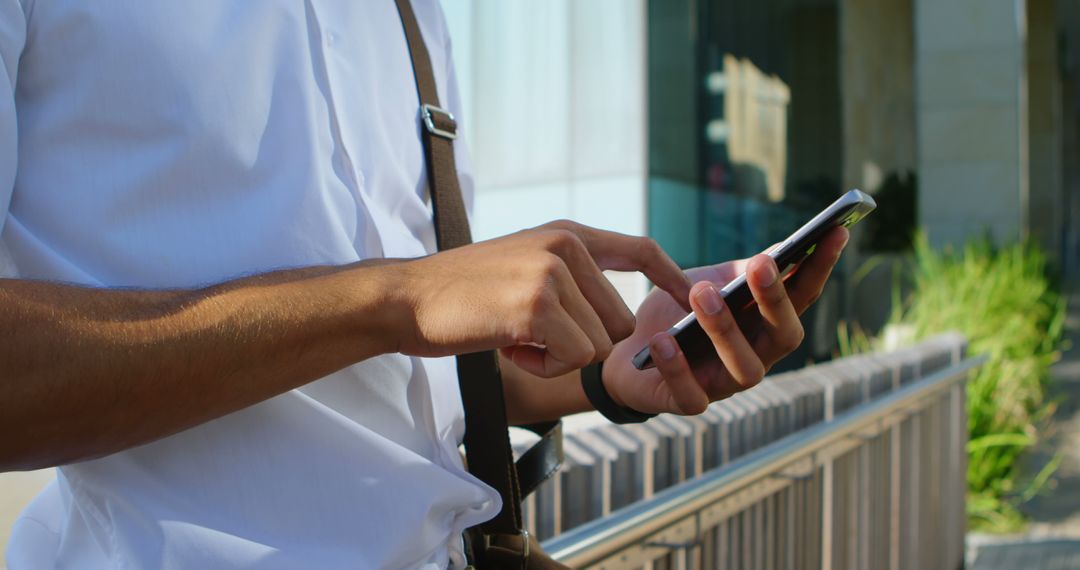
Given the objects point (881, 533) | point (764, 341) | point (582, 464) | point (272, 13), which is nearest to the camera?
point (272, 13)

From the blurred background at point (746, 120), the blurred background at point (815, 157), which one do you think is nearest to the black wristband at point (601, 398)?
the blurred background at point (815, 157)

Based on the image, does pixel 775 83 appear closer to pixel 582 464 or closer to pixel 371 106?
pixel 582 464

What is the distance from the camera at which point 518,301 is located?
76 cm

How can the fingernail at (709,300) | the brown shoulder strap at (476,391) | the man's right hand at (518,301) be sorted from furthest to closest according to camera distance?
1. the brown shoulder strap at (476,391)
2. the fingernail at (709,300)
3. the man's right hand at (518,301)

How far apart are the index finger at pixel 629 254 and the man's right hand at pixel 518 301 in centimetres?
6

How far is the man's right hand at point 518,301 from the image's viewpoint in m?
0.76

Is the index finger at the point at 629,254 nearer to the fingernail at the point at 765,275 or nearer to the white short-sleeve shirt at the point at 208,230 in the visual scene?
the fingernail at the point at 765,275

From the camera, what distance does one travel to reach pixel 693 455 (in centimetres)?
216

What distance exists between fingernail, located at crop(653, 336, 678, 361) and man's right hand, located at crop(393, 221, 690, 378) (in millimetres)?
240

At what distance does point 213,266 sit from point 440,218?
1.11 feet

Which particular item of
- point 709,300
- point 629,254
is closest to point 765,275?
point 709,300

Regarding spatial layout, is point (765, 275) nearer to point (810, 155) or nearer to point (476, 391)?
point (476, 391)

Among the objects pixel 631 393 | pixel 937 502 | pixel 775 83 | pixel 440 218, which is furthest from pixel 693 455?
pixel 775 83

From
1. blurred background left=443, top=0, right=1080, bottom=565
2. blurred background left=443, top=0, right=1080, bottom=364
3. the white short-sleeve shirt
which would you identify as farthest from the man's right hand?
blurred background left=443, top=0, right=1080, bottom=364
